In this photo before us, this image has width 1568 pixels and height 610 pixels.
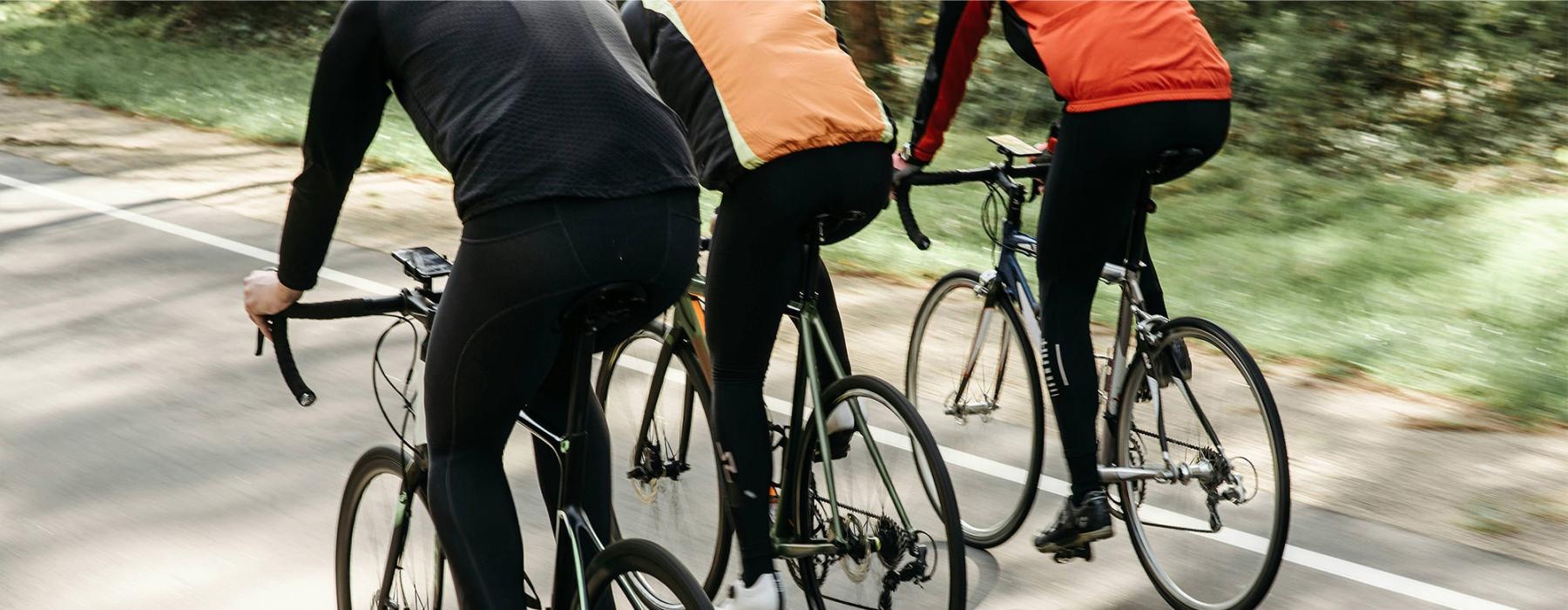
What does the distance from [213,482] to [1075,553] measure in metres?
2.96


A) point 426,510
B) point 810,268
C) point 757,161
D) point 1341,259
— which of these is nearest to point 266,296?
point 426,510

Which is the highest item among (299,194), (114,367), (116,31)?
(299,194)

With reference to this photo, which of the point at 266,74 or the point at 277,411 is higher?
the point at 277,411

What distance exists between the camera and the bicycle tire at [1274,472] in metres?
3.83

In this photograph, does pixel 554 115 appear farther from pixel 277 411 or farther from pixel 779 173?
pixel 277 411

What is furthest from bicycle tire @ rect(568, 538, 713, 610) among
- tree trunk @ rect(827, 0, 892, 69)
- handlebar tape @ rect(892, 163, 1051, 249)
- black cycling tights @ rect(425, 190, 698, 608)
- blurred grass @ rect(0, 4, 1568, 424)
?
tree trunk @ rect(827, 0, 892, 69)

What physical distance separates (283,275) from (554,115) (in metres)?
0.70

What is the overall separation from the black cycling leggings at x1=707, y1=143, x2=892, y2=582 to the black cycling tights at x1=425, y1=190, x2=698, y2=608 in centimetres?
55

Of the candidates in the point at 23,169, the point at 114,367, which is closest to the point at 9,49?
the point at 23,169

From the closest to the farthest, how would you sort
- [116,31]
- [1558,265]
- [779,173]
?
[779,173], [1558,265], [116,31]

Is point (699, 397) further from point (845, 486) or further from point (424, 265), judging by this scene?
point (424, 265)

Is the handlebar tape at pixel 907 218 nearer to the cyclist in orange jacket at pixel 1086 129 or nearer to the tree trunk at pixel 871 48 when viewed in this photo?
the cyclist in orange jacket at pixel 1086 129

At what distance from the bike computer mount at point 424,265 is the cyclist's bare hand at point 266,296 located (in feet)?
0.74

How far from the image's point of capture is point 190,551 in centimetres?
452
